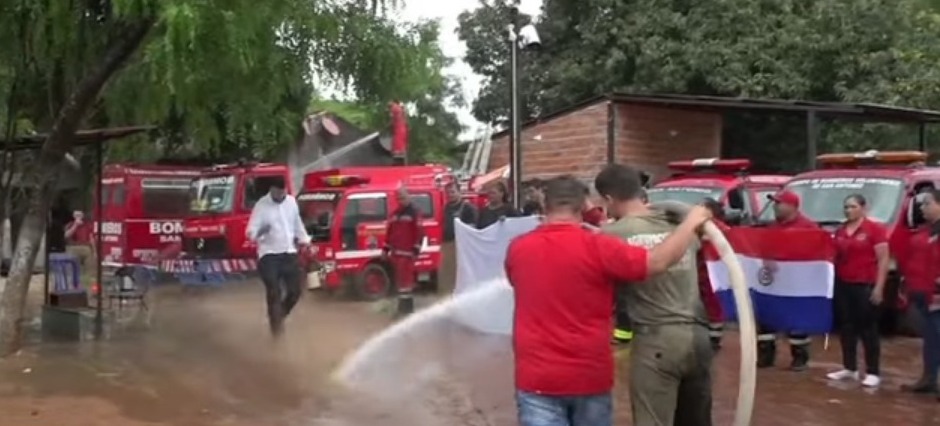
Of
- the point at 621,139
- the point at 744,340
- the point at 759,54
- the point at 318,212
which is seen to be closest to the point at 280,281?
the point at 744,340

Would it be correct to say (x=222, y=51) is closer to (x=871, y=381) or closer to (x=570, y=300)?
(x=871, y=381)

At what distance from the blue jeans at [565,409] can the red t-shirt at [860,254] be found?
6306 millimetres

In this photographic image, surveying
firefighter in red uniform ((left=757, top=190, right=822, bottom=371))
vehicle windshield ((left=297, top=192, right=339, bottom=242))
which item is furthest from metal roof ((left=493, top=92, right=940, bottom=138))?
firefighter in red uniform ((left=757, top=190, right=822, bottom=371))

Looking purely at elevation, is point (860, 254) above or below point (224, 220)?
below

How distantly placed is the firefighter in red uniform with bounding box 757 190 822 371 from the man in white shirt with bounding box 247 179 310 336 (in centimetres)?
475

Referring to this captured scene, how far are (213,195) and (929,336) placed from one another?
1525cm

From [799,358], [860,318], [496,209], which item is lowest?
[799,358]

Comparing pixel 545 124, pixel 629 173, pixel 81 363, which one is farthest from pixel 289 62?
pixel 545 124

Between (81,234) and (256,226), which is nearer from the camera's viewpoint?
(256,226)

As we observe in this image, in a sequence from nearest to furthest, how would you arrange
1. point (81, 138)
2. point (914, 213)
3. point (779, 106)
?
1. point (81, 138)
2. point (914, 213)
3. point (779, 106)

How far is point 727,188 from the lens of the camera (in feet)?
53.8

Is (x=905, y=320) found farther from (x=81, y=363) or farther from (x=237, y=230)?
(x=237, y=230)

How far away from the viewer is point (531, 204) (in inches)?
642

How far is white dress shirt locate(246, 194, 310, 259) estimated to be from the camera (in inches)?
506
